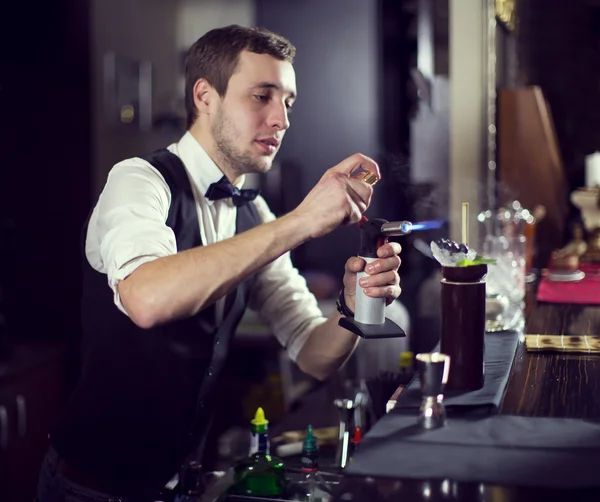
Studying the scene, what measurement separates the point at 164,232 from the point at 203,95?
500 millimetres

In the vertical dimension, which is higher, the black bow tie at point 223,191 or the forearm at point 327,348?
the black bow tie at point 223,191

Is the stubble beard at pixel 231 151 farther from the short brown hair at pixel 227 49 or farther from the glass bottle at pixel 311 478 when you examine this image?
the glass bottle at pixel 311 478

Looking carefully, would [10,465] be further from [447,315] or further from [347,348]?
[447,315]

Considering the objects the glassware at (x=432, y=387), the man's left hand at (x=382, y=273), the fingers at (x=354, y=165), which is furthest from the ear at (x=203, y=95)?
the glassware at (x=432, y=387)

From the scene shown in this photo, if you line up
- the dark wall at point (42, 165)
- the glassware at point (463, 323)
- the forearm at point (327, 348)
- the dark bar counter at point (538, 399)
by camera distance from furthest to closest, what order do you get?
1. the dark wall at point (42, 165)
2. the forearm at point (327, 348)
3. the glassware at point (463, 323)
4. the dark bar counter at point (538, 399)

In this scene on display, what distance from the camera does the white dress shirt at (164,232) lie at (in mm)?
1512

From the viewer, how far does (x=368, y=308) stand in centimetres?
143

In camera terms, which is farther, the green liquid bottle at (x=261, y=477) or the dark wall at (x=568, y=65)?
the dark wall at (x=568, y=65)

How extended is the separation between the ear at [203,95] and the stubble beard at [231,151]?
4 centimetres

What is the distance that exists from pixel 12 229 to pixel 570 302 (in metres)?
2.42

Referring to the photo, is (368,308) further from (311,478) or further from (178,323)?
(178,323)

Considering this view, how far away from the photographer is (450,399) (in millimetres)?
1253

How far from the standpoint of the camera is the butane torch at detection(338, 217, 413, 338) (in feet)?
4.51

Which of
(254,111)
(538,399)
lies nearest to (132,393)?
(254,111)
